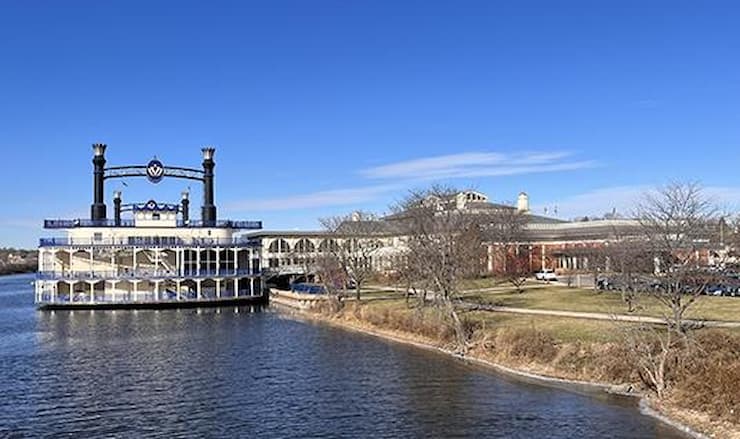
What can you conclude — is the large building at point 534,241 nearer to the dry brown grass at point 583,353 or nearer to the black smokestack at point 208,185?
the black smokestack at point 208,185

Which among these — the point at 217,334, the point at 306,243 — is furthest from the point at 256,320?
the point at 306,243

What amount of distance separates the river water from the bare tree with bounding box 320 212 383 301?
78.5ft

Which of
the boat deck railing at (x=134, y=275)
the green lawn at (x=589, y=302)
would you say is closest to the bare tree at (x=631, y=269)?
the green lawn at (x=589, y=302)

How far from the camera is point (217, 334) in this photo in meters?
48.7

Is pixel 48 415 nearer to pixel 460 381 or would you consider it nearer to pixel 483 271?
pixel 460 381

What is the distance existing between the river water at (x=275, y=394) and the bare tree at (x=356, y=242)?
78.5 ft

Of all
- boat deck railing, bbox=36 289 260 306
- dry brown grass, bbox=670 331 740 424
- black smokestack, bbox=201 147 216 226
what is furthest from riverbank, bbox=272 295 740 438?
black smokestack, bbox=201 147 216 226

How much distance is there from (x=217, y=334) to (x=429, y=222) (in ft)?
53.2

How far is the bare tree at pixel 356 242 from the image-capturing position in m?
70.3

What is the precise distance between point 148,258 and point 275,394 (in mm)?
52096

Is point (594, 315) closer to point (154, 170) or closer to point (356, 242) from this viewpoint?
point (356, 242)

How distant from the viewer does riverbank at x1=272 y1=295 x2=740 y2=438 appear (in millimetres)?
22938

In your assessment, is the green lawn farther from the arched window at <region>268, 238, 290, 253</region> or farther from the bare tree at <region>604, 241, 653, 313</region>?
the arched window at <region>268, 238, 290, 253</region>

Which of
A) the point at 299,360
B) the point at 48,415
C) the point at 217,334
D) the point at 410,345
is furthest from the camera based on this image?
the point at 217,334
